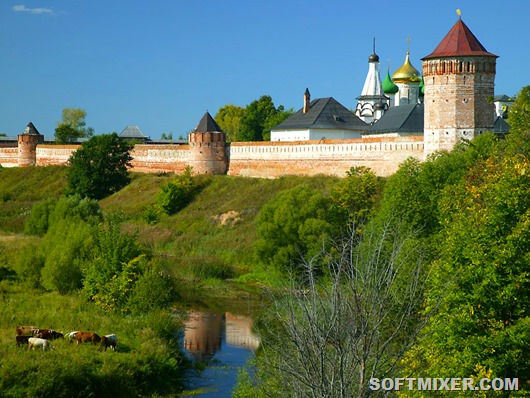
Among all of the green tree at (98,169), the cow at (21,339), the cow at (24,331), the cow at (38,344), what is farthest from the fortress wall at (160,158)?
the cow at (38,344)

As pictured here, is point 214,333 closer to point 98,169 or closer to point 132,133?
point 98,169

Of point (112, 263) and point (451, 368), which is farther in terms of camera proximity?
point (112, 263)

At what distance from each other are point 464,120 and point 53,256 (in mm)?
15554

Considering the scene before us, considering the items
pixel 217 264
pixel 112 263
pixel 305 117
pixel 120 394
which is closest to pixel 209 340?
pixel 112 263

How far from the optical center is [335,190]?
32.3 meters

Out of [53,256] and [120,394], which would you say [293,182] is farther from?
[120,394]

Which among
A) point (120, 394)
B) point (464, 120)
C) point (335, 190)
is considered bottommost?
point (120, 394)

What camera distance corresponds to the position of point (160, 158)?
1984 inches

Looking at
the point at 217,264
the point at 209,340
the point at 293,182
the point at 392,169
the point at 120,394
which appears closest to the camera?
the point at 120,394

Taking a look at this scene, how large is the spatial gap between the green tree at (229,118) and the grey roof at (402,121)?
123 ft

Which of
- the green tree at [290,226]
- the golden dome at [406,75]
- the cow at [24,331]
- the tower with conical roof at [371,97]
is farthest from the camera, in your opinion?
the tower with conical roof at [371,97]

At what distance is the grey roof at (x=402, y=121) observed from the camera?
38.4 meters

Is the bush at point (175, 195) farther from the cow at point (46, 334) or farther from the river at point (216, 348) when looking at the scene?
the cow at point (46, 334)

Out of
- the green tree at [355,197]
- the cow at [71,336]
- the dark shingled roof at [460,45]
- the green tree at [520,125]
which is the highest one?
the dark shingled roof at [460,45]
